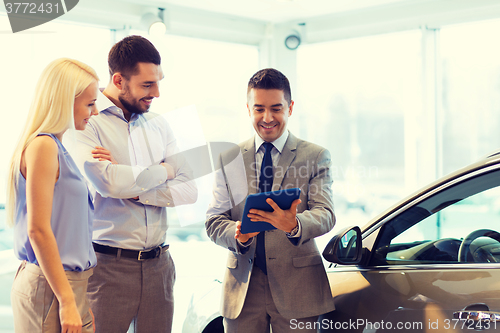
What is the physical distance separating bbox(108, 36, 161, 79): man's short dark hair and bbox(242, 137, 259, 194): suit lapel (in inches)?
20.2

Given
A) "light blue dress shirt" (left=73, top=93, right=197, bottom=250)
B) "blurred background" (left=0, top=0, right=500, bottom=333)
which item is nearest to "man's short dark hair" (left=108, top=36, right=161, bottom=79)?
"light blue dress shirt" (left=73, top=93, right=197, bottom=250)

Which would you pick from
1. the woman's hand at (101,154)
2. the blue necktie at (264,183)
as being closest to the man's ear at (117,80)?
the woman's hand at (101,154)

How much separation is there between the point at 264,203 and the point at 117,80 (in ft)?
2.66

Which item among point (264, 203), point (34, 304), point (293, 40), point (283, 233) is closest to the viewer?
point (34, 304)

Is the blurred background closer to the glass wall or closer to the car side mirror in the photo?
the glass wall

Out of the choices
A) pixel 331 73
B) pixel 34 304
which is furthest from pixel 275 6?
pixel 34 304

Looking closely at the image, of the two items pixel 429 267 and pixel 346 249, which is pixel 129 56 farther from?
pixel 429 267

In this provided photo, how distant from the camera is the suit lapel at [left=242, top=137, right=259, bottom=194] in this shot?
58.2 inches

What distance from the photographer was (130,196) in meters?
1.51

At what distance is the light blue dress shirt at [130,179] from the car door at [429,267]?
2.25 ft

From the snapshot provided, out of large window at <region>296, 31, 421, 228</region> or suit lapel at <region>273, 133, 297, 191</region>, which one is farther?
large window at <region>296, 31, 421, 228</region>

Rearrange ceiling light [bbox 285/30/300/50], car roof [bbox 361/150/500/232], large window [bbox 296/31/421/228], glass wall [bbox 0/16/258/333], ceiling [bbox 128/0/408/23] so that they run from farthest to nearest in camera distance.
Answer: ceiling light [bbox 285/30/300/50], large window [bbox 296/31/421/228], ceiling [bbox 128/0/408/23], glass wall [bbox 0/16/258/333], car roof [bbox 361/150/500/232]

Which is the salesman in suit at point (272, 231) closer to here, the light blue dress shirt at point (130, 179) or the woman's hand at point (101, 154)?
the light blue dress shirt at point (130, 179)

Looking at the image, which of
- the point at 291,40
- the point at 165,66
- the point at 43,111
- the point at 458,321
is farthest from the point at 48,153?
the point at 291,40
